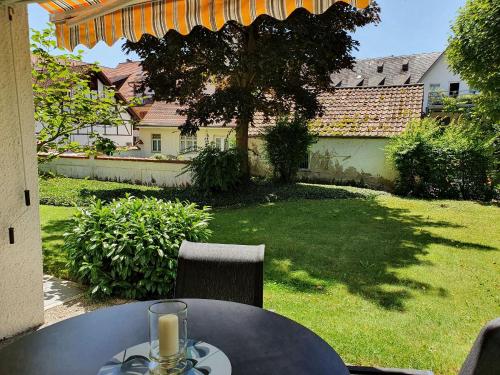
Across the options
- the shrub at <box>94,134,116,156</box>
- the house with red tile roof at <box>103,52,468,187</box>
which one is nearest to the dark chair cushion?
the shrub at <box>94,134,116,156</box>

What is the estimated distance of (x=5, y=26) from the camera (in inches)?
129

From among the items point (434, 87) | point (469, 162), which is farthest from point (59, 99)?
point (434, 87)

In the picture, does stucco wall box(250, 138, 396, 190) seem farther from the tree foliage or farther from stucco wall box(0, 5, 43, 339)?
stucco wall box(0, 5, 43, 339)

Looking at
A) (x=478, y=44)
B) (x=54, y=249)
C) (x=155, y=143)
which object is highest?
(x=478, y=44)

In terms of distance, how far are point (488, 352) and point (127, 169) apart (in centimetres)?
1672

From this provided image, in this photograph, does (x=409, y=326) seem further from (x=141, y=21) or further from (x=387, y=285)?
(x=141, y=21)

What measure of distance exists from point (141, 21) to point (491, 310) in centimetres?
531

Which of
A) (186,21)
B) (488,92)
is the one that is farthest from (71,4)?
(488,92)

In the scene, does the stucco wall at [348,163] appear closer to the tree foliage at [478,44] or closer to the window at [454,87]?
the tree foliage at [478,44]

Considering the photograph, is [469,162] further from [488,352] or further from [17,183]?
[17,183]

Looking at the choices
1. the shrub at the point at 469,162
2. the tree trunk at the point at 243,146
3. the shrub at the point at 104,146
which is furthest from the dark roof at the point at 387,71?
the shrub at the point at 104,146

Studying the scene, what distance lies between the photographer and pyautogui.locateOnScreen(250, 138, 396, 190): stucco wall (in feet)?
52.3

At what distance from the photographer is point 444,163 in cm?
1346

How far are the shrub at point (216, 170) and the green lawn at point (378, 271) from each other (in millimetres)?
1442
